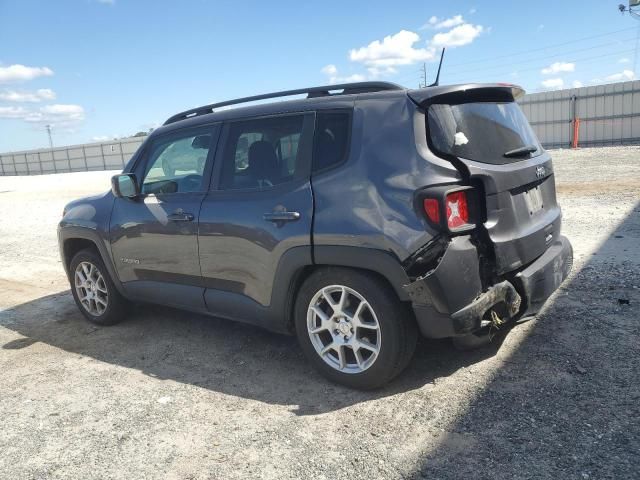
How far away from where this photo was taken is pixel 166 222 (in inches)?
168

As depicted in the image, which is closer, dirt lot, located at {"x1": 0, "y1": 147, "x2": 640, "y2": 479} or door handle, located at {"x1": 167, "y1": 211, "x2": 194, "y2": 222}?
dirt lot, located at {"x1": 0, "y1": 147, "x2": 640, "y2": 479}

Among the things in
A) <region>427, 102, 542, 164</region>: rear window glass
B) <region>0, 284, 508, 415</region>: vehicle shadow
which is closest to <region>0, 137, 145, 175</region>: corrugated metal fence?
<region>0, 284, 508, 415</region>: vehicle shadow

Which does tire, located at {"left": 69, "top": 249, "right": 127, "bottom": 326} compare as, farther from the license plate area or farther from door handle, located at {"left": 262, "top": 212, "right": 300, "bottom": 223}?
the license plate area

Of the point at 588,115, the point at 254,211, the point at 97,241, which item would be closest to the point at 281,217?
the point at 254,211

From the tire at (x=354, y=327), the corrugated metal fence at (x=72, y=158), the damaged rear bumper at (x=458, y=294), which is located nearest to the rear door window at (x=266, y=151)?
the tire at (x=354, y=327)

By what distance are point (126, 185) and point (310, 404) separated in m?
2.51

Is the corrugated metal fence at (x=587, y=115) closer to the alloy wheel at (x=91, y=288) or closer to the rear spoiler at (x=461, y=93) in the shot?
the rear spoiler at (x=461, y=93)

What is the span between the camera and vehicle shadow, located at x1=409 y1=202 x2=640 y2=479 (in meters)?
2.54

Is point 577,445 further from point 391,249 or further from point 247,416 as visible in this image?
point 247,416

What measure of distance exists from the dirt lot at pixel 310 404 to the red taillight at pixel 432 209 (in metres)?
1.14

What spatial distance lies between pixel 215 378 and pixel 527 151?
109 inches

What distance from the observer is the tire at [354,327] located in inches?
126

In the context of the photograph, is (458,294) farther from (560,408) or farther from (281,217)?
(281,217)

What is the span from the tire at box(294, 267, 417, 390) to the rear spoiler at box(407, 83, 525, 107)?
1139 millimetres
